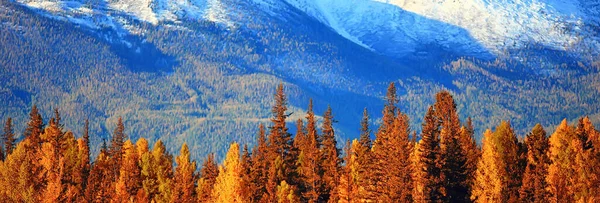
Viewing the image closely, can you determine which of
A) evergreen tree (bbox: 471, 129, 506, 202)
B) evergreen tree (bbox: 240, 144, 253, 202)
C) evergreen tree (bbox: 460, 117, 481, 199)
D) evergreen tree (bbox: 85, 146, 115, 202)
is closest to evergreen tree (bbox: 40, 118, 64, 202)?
evergreen tree (bbox: 85, 146, 115, 202)

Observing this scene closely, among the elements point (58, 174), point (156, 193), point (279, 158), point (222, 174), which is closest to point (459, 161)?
point (279, 158)

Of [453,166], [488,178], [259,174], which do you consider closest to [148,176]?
[259,174]

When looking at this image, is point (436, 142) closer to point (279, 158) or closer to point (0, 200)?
point (279, 158)

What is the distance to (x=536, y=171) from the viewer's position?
10450cm

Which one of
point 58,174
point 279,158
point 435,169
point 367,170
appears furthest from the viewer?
point 58,174

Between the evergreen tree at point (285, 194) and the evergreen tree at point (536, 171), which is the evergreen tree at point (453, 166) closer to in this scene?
the evergreen tree at point (536, 171)

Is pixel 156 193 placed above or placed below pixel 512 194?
below

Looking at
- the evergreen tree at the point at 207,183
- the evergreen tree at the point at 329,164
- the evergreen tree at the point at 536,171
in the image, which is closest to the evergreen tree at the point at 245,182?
the evergreen tree at the point at 207,183

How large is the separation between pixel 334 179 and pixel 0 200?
4494 centimetres

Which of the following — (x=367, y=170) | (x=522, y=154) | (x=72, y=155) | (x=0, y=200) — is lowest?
(x=0, y=200)

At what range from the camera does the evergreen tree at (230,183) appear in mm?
121875

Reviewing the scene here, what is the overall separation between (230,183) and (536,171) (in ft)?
120

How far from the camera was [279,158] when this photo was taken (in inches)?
4838

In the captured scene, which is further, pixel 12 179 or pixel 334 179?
pixel 12 179
